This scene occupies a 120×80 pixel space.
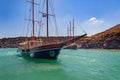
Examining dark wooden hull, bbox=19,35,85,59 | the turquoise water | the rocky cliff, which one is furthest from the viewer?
the rocky cliff

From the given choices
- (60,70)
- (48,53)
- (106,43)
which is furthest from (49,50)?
(106,43)

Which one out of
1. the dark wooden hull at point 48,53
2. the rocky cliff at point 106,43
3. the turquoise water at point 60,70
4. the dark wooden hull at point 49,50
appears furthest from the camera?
the rocky cliff at point 106,43

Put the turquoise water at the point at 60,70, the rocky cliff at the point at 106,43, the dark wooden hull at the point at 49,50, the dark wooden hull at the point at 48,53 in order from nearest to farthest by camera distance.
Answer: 1. the turquoise water at the point at 60,70
2. the dark wooden hull at the point at 49,50
3. the dark wooden hull at the point at 48,53
4. the rocky cliff at the point at 106,43

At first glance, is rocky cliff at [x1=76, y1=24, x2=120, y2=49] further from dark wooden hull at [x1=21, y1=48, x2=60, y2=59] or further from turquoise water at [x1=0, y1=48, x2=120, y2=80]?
turquoise water at [x1=0, y1=48, x2=120, y2=80]

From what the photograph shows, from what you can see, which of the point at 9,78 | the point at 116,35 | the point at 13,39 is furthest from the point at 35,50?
the point at 13,39

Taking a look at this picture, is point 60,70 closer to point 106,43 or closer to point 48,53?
point 48,53

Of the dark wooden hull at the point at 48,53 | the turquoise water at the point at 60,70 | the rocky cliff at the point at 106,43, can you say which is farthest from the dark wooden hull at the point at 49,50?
the rocky cliff at the point at 106,43

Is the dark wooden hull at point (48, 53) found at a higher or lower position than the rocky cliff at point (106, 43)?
lower

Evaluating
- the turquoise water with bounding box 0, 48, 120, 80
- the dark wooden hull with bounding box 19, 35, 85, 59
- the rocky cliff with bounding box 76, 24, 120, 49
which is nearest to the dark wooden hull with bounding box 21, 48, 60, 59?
the dark wooden hull with bounding box 19, 35, 85, 59

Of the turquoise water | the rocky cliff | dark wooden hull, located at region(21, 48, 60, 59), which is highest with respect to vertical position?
the rocky cliff

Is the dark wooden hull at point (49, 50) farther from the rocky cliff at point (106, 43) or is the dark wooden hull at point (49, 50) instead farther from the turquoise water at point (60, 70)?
the rocky cliff at point (106, 43)

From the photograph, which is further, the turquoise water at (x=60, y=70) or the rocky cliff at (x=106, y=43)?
the rocky cliff at (x=106, y=43)

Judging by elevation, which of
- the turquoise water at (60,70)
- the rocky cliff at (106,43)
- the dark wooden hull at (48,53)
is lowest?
the turquoise water at (60,70)

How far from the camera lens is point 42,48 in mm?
32500
